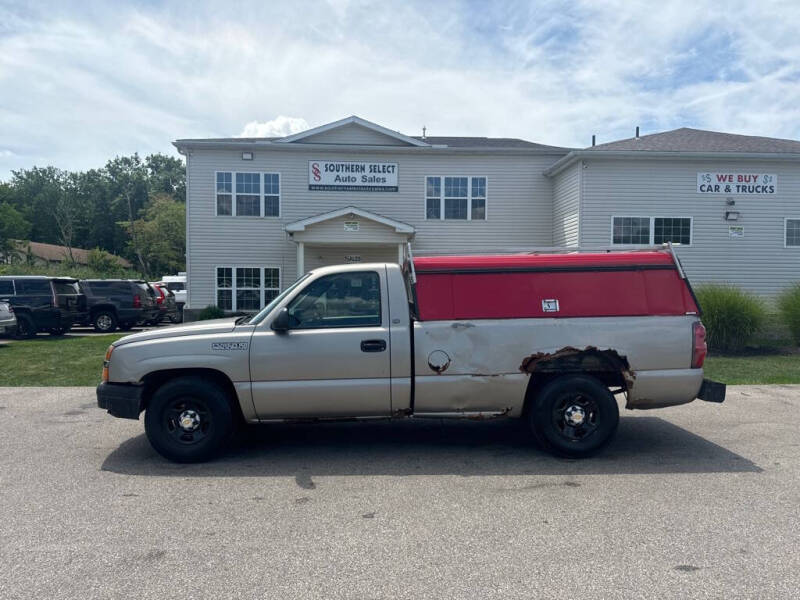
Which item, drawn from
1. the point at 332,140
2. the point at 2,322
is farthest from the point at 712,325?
the point at 2,322

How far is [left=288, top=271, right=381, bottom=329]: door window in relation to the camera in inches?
235

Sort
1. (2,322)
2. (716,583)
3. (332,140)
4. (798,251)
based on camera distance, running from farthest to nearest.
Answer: (332,140), (798,251), (2,322), (716,583)

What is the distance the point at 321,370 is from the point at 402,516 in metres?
1.75

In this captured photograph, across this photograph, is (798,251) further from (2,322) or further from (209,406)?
(2,322)

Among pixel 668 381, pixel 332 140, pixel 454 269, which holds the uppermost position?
pixel 332 140

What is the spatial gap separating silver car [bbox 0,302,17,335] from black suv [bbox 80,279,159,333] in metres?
3.55

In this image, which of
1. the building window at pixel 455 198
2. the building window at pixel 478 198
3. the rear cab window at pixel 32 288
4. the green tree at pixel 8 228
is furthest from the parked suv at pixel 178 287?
the green tree at pixel 8 228

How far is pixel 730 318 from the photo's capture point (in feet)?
47.1

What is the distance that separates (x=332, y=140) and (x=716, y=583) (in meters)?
19.7

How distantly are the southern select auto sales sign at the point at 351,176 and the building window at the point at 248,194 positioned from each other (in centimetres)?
130

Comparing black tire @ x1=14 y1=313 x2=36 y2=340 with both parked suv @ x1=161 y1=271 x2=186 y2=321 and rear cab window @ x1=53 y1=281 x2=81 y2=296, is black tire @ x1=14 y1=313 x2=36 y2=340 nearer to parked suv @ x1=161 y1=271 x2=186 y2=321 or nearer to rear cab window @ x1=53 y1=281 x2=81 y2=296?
rear cab window @ x1=53 y1=281 x2=81 y2=296

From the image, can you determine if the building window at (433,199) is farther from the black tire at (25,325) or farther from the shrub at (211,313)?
the black tire at (25,325)

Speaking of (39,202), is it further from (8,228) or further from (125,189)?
(8,228)

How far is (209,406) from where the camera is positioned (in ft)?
19.2
